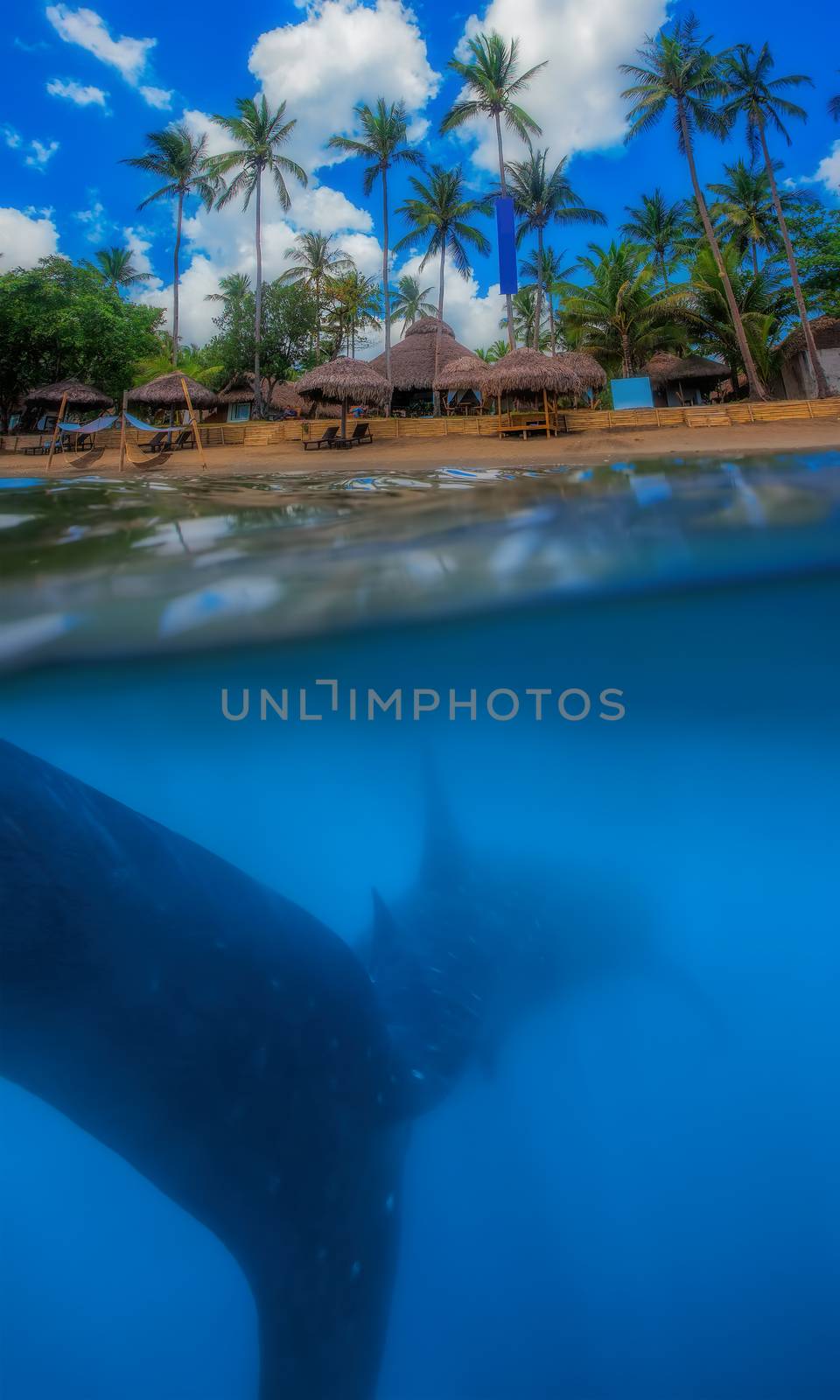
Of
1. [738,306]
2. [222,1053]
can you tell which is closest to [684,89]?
[738,306]

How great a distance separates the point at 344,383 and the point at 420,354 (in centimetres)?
1400

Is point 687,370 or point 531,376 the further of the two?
point 687,370

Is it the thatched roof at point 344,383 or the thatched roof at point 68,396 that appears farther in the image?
the thatched roof at point 68,396

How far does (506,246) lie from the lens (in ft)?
84.0

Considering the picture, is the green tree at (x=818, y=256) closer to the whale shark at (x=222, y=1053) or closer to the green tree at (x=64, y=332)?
the green tree at (x=64, y=332)

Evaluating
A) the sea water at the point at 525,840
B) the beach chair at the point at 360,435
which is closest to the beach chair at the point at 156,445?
the beach chair at the point at 360,435

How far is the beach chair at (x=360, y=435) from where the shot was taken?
21719 mm

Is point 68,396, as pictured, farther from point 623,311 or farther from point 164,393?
point 623,311

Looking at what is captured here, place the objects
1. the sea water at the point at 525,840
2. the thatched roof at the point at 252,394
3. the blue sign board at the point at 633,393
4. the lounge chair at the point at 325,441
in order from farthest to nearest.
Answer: the thatched roof at the point at 252,394 < the blue sign board at the point at 633,393 < the lounge chair at the point at 325,441 < the sea water at the point at 525,840

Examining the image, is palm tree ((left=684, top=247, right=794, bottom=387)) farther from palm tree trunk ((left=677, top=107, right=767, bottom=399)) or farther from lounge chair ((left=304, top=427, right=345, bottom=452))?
lounge chair ((left=304, top=427, right=345, bottom=452))

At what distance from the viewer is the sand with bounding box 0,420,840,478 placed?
16453 mm

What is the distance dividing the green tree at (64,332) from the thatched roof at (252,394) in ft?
16.9

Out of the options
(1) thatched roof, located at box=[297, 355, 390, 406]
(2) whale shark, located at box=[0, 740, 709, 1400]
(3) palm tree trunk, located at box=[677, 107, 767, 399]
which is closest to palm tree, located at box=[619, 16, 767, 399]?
(3) palm tree trunk, located at box=[677, 107, 767, 399]

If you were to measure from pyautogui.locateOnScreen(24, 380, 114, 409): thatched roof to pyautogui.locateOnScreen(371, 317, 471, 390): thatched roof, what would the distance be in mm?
12604
